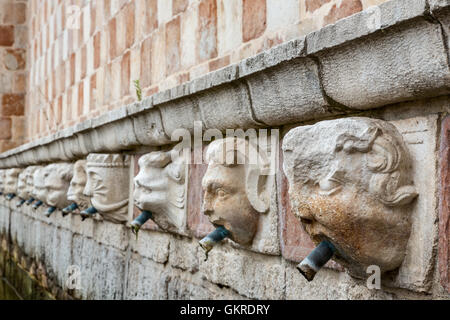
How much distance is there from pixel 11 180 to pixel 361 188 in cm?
706

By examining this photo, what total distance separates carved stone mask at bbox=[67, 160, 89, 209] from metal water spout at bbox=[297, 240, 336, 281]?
9.95 feet

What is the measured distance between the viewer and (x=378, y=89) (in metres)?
1.80

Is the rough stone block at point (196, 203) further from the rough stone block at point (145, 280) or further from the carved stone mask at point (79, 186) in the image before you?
Result: the carved stone mask at point (79, 186)

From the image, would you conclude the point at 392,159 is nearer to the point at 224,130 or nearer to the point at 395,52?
the point at 395,52

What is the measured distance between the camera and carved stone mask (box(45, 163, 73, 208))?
5465 mm

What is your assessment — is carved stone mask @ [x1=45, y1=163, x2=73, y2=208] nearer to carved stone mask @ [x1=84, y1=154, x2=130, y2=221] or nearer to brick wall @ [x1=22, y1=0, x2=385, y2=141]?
brick wall @ [x1=22, y1=0, x2=385, y2=141]

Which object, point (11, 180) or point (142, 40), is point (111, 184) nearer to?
point (142, 40)

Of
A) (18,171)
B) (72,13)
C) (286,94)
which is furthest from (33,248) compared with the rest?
(286,94)

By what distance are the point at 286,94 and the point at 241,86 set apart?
268 mm

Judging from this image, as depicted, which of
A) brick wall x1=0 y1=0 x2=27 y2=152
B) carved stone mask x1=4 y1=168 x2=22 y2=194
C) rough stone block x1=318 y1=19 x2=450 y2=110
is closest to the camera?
rough stone block x1=318 y1=19 x2=450 y2=110

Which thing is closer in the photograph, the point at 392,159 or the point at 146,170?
the point at 392,159

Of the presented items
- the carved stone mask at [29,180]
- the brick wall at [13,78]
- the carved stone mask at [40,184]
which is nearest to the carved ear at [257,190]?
the carved stone mask at [40,184]

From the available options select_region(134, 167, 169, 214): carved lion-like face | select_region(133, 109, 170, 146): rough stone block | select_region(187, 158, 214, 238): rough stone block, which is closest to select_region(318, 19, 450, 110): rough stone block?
select_region(187, 158, 214, 238): rough stone block

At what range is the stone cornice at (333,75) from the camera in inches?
62.4
